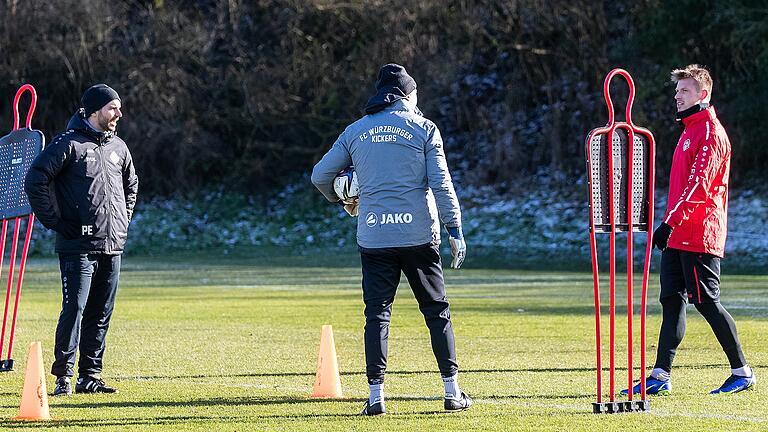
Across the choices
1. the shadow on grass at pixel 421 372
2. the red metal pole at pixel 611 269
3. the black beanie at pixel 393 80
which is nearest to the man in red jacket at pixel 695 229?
the red metal pole at pixel 611 269

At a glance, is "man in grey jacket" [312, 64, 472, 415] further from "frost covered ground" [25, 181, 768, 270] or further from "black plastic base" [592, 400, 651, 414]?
"frost covered ground" [25, 181, 768, 270]

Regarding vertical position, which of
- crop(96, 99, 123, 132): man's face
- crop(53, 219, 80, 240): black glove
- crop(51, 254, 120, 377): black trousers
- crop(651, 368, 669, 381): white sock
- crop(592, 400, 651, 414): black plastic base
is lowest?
crop(592, 400, 651, 414): black plastic base

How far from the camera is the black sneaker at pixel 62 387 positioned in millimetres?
9125

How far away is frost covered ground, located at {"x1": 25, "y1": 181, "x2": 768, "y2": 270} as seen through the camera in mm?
28125

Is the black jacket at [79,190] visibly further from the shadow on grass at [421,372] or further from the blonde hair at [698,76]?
the blonde hair at [698,76]

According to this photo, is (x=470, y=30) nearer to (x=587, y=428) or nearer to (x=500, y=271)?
(x=500, y=271)

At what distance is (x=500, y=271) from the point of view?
24.3 meters

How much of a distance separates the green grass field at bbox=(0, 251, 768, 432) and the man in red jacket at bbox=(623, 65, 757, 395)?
0.32 metres

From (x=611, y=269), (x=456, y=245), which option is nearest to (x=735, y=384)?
(x=611, y=269)

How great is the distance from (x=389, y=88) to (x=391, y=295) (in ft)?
4.07

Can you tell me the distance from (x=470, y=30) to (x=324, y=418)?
2935 cm

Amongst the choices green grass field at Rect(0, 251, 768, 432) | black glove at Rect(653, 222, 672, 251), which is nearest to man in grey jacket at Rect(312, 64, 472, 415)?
green grass field at Rect(0, 251, 768, 432)

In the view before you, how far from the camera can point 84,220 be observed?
9164 millimetres

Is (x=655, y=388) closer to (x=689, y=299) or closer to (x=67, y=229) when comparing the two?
(x=689, y=299)
